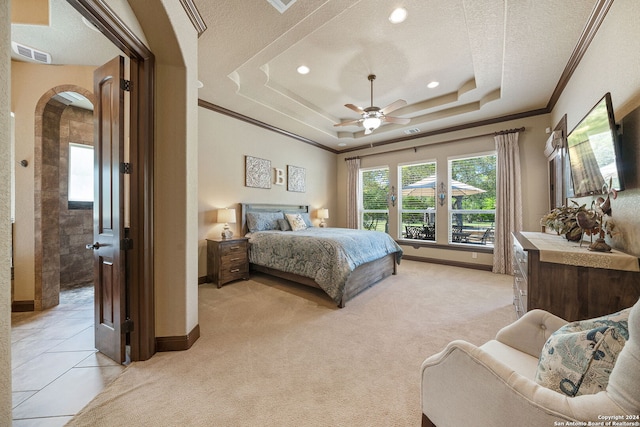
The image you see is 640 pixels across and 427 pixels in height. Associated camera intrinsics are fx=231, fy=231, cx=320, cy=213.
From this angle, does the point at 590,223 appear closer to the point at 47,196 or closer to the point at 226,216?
the point at 226,216

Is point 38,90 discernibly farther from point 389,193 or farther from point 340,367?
point 389,193

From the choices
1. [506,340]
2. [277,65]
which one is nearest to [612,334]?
[506,340]

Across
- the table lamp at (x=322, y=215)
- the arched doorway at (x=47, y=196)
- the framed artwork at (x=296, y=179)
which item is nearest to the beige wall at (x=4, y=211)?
the arched doorway at (x=47, y=196)

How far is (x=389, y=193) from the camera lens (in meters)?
5.91

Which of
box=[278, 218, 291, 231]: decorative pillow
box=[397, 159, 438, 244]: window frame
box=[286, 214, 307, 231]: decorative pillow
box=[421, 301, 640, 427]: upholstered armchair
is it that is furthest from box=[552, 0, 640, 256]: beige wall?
box=[278, 218, 291, 231]: decorative pillow

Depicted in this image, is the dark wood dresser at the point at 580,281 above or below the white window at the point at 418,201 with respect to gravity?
below

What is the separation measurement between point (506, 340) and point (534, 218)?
403 centimetres

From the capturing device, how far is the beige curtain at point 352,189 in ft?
20.7

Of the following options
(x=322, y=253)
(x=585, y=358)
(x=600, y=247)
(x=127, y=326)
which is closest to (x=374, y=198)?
(x=322, y=253)

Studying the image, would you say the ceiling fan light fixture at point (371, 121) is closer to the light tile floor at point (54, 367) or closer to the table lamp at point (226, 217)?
the table lamp at point (226, 217)

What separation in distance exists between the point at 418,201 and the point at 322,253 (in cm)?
346

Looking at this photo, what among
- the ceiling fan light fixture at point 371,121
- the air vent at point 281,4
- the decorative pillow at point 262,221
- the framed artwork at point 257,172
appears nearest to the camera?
the air vent at point 281,4

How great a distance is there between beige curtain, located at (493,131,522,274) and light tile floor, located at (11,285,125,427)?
5.56m

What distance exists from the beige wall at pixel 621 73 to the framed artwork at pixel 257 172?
182 inches
